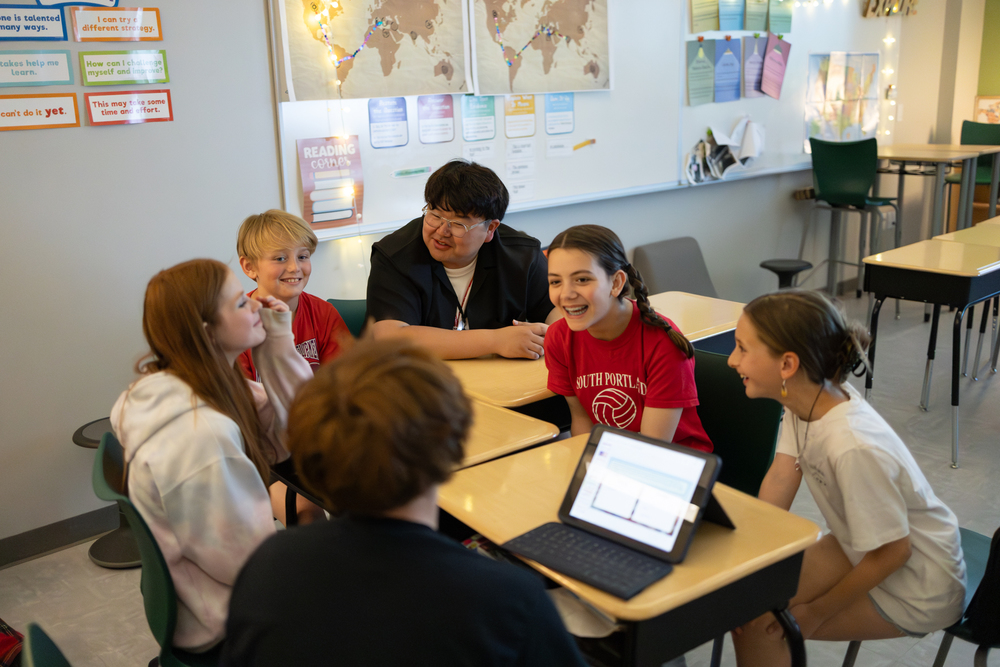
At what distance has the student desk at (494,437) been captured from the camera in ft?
5.36

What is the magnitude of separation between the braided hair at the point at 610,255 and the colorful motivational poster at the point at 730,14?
3.15 metres

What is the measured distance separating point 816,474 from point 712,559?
17.1 inches

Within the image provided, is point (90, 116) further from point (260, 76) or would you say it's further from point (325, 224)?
point (325, 224)

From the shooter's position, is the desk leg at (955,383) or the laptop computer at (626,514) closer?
the laptop computer at (626,514)

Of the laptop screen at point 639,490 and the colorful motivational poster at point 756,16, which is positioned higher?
the colorful motivational poster at point 756,16

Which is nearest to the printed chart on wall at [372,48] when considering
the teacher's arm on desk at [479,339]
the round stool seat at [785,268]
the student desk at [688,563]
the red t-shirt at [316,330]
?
the red t-shirt at [316,330]

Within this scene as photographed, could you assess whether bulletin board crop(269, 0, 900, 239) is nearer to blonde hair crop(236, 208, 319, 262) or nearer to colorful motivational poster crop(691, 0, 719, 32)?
colorful motivational poster crop(691, 0, 719, 32)

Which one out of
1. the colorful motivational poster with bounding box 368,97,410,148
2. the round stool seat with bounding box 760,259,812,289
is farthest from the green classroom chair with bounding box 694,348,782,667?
the round stool seat with bounding box 760,259,812,289

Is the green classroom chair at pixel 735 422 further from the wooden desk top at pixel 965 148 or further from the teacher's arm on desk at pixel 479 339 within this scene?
the wooden desk top at pixel 965 148

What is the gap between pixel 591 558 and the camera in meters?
1.20

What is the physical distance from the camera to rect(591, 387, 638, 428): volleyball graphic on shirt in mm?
1852

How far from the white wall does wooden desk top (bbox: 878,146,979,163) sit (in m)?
4.05

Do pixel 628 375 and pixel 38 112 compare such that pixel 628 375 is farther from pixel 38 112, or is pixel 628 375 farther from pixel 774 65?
pixel 774 65

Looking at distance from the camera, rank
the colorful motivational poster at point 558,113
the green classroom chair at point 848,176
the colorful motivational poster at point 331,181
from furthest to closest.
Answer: the green classroom chair at point 848,176 < the colorful motivational poster at point 558,113 < the colorful motivational poster at point 331,181
